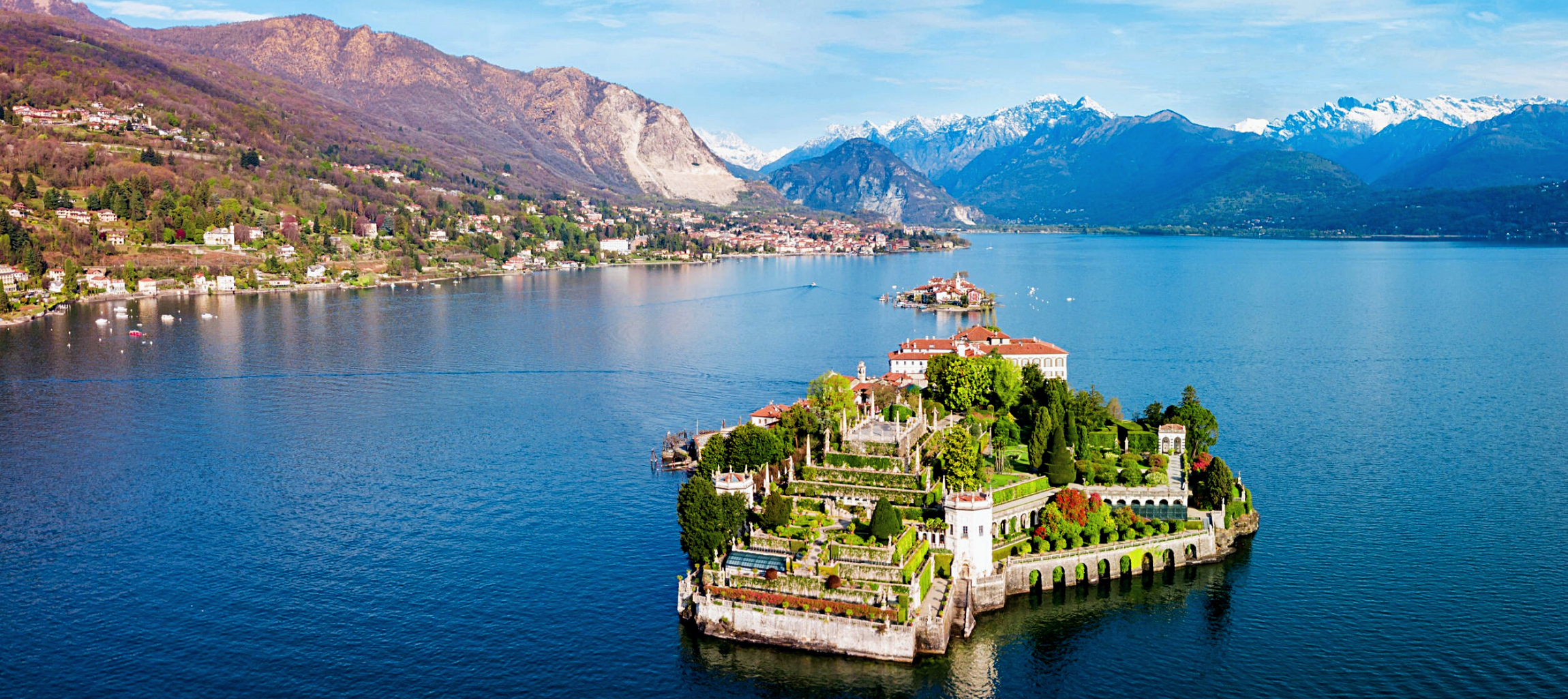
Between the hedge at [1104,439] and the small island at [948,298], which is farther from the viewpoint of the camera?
the small island at [948,298]

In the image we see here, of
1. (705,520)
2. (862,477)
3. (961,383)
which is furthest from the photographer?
(961,383)

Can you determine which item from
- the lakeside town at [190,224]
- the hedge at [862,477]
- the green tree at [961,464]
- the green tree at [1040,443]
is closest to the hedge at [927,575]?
the green tree at [961,464]

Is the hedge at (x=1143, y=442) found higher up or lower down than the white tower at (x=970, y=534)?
higher up

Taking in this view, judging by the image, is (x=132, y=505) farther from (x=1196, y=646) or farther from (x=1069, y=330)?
(x=1069, y=330)

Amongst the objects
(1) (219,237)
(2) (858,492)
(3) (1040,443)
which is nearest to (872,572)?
(2) (858,492)

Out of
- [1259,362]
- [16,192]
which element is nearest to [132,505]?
[1259,362]

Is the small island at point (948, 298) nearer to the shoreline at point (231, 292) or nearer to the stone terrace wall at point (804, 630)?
the shoreline at point (231, 292)

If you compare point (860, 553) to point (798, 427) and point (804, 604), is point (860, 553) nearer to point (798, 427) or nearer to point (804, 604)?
point (804, 604)
